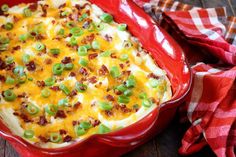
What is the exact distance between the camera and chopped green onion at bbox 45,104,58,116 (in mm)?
1690

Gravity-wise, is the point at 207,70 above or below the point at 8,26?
below

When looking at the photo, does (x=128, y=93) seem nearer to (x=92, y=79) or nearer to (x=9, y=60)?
(x=92, y=79)

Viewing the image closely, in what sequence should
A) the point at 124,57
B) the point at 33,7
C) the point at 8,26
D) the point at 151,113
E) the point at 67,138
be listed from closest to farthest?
the point at 151,113 → the point at 67,138 → the point at 124,57 → the point at 8,26 → the point at 33,7

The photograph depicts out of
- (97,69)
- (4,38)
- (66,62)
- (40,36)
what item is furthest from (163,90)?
(4,38)

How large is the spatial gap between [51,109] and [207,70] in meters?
0.76

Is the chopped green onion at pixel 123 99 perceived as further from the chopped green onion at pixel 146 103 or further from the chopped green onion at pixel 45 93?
the chopped green onion at pixel 45 93

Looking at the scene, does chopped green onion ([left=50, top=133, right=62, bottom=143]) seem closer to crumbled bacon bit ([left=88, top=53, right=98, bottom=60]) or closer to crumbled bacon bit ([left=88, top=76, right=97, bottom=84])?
crumbled bacon bit ([left=88, top=76, right=97, bottom=84])

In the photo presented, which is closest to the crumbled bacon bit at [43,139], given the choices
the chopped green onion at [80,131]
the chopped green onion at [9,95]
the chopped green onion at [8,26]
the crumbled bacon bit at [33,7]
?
the chopped green onion at [80,131]

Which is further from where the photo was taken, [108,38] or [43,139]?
[108,38]

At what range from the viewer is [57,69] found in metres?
1.86

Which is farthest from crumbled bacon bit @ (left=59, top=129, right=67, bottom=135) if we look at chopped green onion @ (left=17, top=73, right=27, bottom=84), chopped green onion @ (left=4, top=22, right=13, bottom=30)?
chopped green onion @ (left=4, top=22, right=13, bottom=30)

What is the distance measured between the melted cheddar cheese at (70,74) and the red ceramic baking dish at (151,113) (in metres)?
0.05

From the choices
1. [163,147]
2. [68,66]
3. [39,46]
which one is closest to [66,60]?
[68,66]

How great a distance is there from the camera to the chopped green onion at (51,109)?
1690 millimetres
